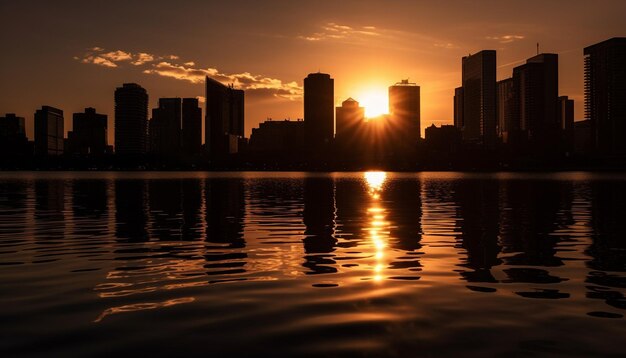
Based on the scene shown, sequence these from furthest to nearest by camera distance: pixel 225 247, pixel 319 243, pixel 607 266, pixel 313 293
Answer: pixel 319 243, pixel 225 247, pixel 607 266, pixel 313 293

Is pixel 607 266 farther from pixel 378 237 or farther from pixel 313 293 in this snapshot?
pixel 378 237

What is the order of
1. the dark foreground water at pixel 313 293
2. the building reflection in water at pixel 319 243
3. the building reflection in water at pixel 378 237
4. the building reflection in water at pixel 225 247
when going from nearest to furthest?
the dark foreground water at pixel 313 293, the building reflection in water at pixel 378 237, the building reflection in water at pixel 225 247, the building reflection in water at pixel 319 243

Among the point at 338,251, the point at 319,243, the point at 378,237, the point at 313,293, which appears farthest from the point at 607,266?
the point at 319,243

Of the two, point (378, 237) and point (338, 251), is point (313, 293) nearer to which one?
point (338, 251)

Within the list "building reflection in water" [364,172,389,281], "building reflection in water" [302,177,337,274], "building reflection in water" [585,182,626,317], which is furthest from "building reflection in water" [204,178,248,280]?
"building reflection in water" [585,182,626,317]

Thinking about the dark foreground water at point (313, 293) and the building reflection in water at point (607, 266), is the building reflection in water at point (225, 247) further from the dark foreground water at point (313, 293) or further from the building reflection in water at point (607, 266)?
the building reflection in water at point (607, 266)

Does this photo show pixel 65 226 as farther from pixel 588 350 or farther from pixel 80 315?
pixel 588 350

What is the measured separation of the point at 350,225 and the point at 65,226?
18.8 m

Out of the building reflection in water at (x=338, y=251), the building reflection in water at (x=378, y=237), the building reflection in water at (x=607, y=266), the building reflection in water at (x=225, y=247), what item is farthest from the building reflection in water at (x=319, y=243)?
the building reflection in water at (x=607, y=266)

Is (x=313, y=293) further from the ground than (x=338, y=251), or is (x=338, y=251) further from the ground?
(x=313, y=293)

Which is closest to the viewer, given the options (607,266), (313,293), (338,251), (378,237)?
(313,293)

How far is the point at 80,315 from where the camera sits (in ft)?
45.0

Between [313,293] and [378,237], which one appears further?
[378,237]

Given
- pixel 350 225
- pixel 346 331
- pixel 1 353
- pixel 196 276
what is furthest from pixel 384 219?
pixel 1 353
